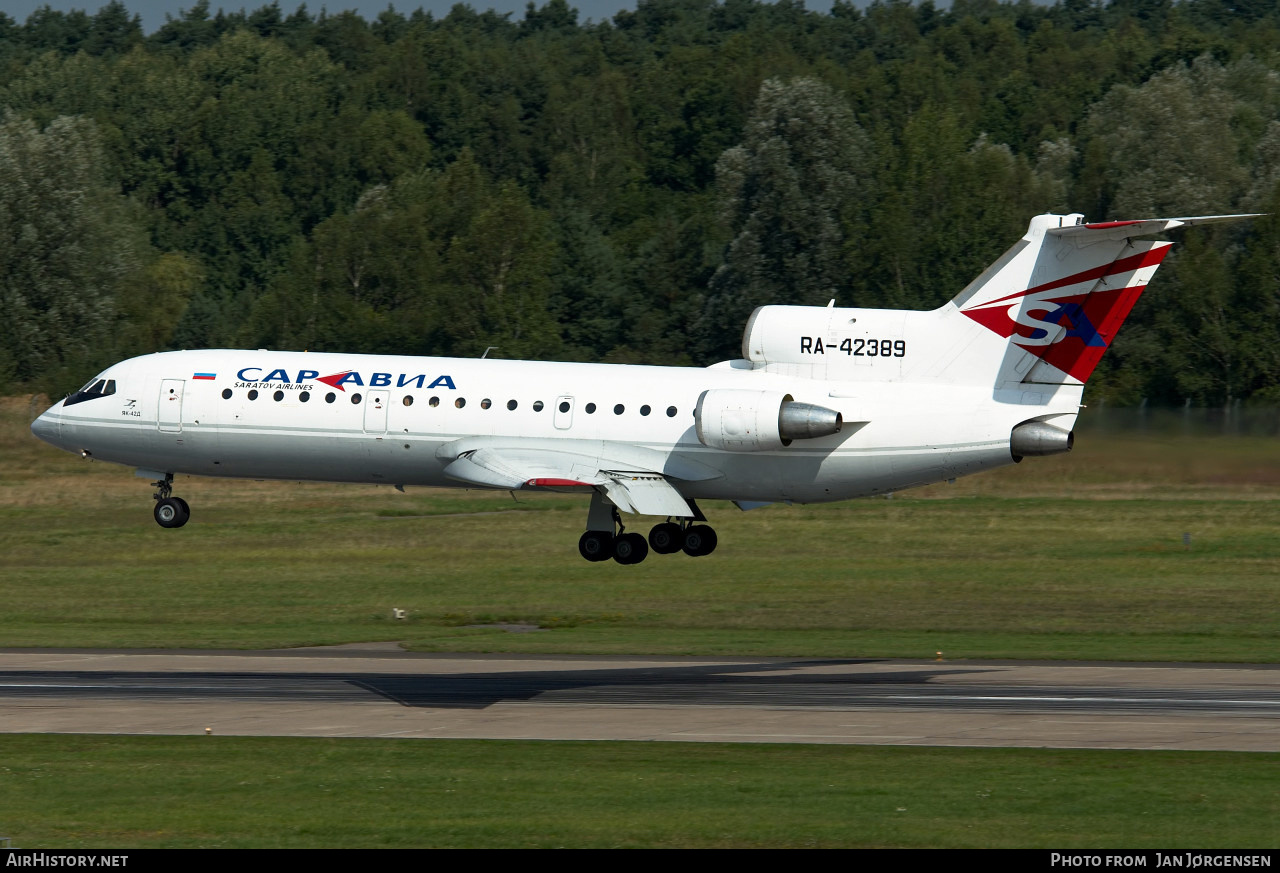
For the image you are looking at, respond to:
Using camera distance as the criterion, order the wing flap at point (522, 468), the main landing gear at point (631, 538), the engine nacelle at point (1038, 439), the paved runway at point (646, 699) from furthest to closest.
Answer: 1. the main landing gear at point (631, 538)
2. the wing flap at point (522, 468)
3. the engine nacelle at point (1038, 439)
4. the paved runway at point (646, 699)

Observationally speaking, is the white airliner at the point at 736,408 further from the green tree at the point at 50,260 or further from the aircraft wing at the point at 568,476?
the green tree at the point at 50,260

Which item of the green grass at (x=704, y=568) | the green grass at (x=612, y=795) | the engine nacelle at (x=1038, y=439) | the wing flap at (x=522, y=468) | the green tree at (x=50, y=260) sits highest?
the green tree at (x=50, y=260)

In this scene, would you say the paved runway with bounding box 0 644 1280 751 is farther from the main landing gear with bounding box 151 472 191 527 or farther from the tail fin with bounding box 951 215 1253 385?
the tail fin with bounding box 951 215 1253 385

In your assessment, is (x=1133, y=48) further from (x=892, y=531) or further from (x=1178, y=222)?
(x=1178, y=222)

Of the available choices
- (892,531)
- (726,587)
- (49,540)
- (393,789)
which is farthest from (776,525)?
(393,789)

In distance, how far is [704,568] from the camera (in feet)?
253

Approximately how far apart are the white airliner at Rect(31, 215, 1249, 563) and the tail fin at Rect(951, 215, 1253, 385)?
0.15 ft

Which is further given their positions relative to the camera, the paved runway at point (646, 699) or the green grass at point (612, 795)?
the paved runway at point (646, 699)

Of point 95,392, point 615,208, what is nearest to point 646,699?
point 95,392

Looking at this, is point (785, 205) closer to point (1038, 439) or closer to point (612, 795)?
point (1038, 439)

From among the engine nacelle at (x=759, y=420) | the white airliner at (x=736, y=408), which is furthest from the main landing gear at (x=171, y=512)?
the engine nacelle at (x=759, y=420)

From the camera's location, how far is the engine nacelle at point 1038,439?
43.2 metres

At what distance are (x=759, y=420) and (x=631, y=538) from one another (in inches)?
211

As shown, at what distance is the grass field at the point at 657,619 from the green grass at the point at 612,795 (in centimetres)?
10
